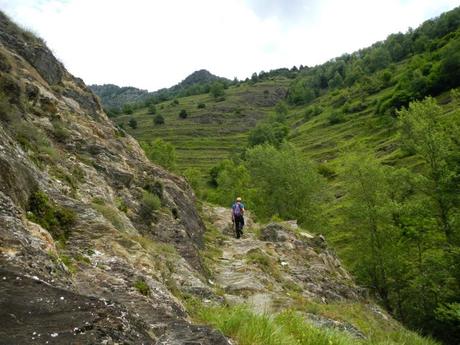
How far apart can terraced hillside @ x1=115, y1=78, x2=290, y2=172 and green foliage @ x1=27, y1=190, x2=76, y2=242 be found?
110m

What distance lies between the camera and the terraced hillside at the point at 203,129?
447 ft

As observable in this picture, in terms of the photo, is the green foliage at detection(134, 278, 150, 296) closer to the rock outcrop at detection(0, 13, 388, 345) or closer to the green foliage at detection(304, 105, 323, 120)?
the rock outcrop at detection(0, 13, 388, 345)

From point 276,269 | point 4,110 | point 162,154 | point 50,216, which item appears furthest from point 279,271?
point 162,154

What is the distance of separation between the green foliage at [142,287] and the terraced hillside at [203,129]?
366ft

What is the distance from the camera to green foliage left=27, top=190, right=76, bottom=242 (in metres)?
10.00

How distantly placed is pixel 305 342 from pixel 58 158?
38.4ft

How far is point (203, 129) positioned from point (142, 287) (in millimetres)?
153036

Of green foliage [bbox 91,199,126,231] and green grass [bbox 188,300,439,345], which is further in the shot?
green foliage [bbox 91,199,126,231]

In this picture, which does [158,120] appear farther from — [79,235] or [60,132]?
[79,235]

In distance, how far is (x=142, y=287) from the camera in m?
9.04

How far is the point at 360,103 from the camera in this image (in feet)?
449

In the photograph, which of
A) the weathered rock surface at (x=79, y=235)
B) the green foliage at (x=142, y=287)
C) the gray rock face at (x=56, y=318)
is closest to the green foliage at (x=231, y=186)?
the weathered rock surface at (x=79, y=235)

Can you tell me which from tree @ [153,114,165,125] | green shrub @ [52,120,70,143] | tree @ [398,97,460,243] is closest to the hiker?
green shrub @ [52,120,70,143]

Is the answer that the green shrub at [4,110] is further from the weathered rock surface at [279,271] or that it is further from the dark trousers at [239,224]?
the dark trousers at [239,224]
